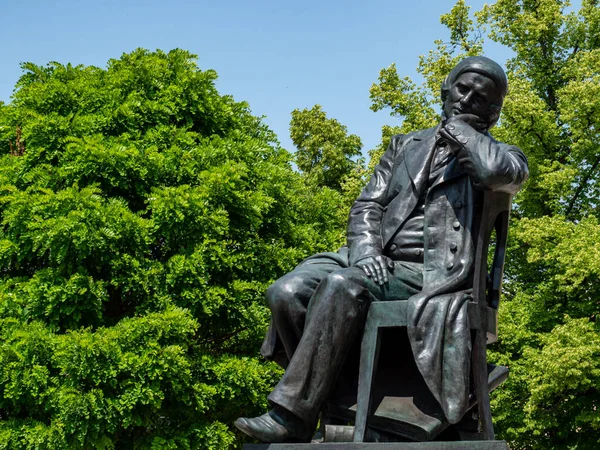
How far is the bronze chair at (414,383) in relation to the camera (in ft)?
15.1

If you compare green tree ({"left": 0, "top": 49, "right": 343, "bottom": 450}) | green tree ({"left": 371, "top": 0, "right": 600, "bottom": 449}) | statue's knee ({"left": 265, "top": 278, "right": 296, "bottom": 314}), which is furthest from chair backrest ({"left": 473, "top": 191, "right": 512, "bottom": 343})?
green tree ({"left": 371, "top": 0, "right": 600, "bottom": 449})

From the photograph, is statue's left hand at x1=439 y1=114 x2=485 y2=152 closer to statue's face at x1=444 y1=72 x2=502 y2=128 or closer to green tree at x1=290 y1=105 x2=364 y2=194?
statue's face at x1=444 y1=72 x2=502 y2=128

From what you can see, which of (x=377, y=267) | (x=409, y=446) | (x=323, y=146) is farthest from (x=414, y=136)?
(x=323, y=146)

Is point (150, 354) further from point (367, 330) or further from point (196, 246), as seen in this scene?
point (367, 330)

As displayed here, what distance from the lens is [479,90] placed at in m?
5.24

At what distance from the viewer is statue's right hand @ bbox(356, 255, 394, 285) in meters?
4.89

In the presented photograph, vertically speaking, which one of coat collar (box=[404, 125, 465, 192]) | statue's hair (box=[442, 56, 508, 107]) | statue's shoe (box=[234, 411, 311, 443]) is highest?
statue's hair (box=[442, 56, 508, 107])

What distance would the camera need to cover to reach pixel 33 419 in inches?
525

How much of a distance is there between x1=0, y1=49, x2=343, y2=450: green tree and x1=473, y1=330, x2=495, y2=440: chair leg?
28.5 feet

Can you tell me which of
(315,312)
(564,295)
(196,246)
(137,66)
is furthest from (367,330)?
(564,295)

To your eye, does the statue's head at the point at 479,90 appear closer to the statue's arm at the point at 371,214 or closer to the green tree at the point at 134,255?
the statue's arm at the point at 371,214

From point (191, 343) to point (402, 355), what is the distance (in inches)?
383

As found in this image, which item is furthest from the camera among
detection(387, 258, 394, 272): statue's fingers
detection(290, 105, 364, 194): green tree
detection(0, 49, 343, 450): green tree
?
detection(290, 105, 364, 194): green tree

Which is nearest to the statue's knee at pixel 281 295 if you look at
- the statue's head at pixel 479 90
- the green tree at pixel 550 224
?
the statue's head at pixel 479 90
